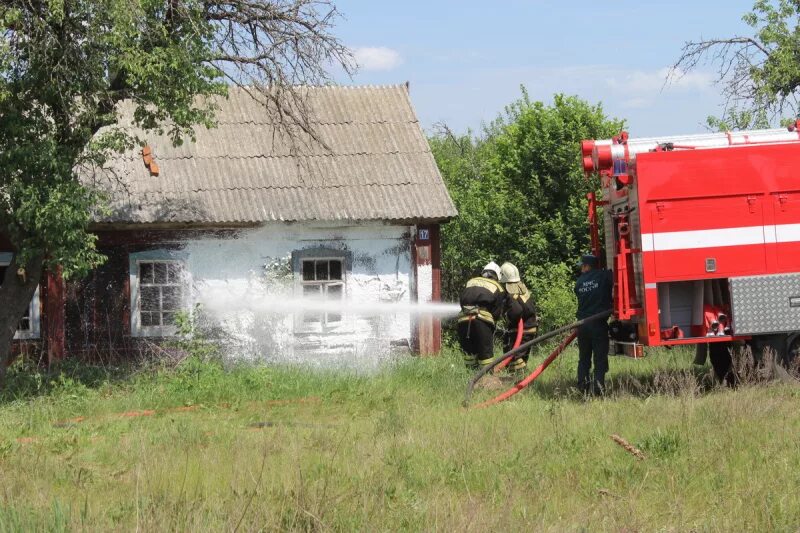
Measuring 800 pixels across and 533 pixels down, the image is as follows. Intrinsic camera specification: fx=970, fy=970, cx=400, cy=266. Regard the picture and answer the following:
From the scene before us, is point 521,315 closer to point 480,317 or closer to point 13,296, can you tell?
point 480,317

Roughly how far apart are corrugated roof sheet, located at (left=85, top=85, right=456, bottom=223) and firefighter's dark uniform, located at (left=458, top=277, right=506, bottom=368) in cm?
331

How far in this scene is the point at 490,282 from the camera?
13.0 m

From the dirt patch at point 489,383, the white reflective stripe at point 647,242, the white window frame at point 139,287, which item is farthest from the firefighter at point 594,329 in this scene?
the white window frame at point 139,287

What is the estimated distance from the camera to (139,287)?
15.7 m

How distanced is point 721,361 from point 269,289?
7547mm

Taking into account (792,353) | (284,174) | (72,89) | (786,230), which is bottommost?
(792,353)

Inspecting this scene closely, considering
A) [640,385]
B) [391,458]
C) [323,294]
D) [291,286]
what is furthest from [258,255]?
[391,458]

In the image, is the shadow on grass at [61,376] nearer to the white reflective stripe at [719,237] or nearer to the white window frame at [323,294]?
the white window frame at [323,294]

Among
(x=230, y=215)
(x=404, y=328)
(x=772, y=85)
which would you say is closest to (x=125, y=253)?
(x=230, y=215)

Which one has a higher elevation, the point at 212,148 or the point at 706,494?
the point at 212,148

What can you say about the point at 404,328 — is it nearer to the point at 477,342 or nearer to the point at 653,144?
the point at 477,342

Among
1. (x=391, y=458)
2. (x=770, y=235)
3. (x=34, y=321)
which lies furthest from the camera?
(x=34, y=321)

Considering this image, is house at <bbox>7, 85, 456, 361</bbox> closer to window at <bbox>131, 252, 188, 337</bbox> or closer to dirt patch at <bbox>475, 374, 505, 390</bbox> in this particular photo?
window at <bbox>131, 252, 188, 337</bbox>

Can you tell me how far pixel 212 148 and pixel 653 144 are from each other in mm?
8861
